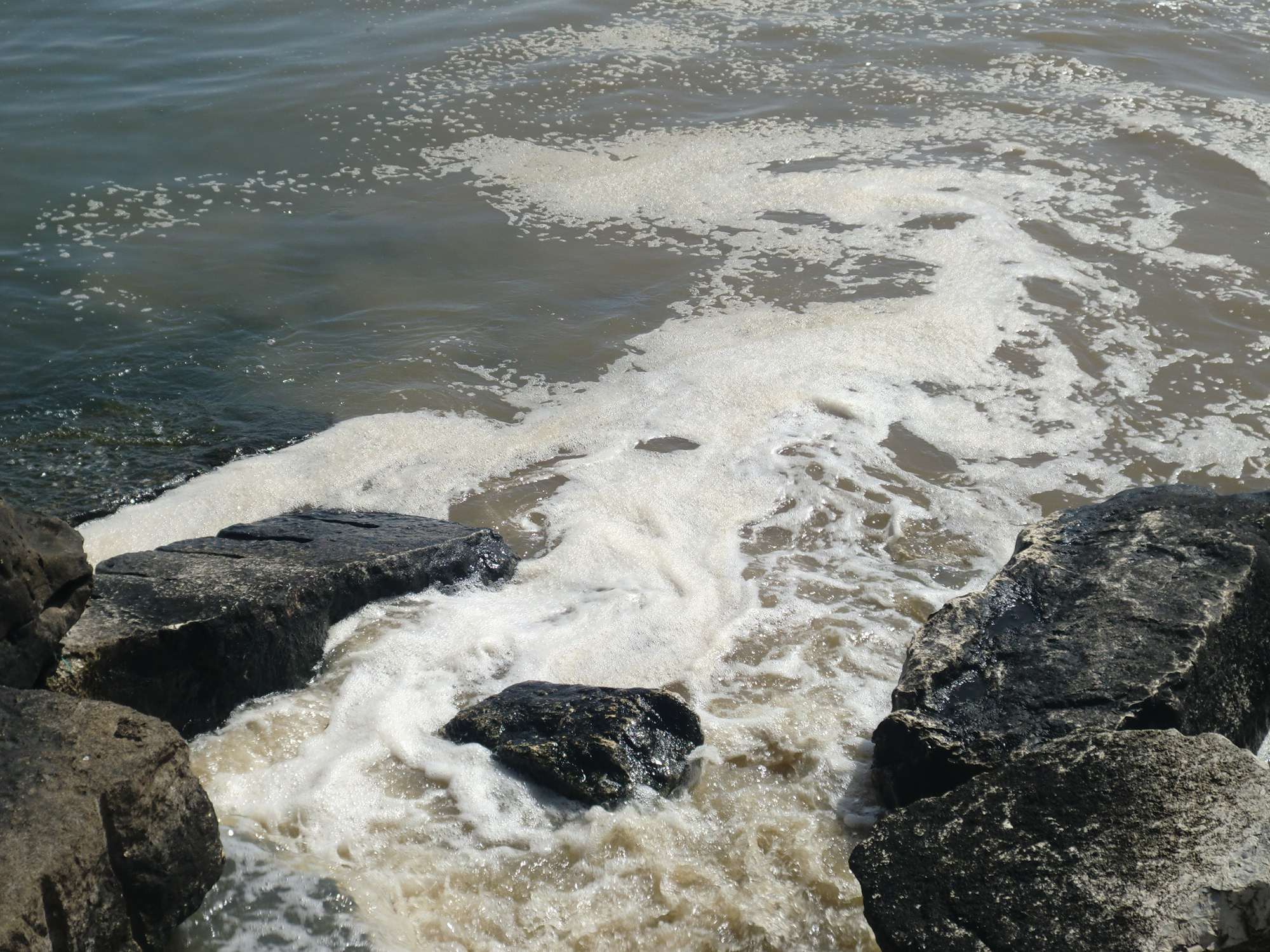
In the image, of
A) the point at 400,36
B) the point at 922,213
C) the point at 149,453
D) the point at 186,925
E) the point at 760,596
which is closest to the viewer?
the point at 186,925

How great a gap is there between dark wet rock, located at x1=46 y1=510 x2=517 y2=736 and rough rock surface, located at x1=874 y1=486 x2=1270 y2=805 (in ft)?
6.81

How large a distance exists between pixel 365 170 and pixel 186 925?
27.2 ft

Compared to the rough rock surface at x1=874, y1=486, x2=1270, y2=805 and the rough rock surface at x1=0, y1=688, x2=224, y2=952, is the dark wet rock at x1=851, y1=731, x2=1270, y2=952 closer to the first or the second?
the rough rock surface at x1=874, y1=486, x2=1270, y2=805

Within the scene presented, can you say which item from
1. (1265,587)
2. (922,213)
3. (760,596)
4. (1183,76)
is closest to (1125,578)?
(1265,587)

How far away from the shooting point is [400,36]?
13406mm

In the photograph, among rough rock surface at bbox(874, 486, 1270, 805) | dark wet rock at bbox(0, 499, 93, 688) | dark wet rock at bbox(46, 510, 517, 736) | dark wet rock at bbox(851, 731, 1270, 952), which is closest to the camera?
dark wet rock at bbox(851, 731, 1270, 952)

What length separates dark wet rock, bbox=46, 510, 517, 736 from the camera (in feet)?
12.4

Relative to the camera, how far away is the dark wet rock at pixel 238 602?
377 centimetres

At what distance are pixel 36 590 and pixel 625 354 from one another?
14.6 feet

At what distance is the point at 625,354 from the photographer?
735 centimetres

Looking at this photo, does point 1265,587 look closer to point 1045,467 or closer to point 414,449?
point 1045,467

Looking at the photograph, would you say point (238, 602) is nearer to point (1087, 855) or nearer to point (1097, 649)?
point (1087, 855)

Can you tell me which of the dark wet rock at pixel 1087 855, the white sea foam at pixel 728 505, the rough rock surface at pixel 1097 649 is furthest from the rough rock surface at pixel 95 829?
the rough rock surface at pixel 1097 649

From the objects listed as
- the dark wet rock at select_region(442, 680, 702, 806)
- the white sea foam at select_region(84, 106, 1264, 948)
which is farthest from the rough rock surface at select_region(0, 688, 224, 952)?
the dark wet rock at select_region(442, 680, 702, 806)
